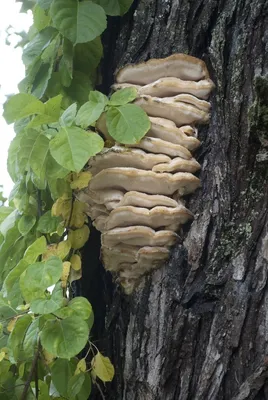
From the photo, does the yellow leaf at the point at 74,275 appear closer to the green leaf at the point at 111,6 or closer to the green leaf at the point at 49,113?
the green leaf at the point at 49,113

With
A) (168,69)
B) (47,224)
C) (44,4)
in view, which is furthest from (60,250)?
(44,4)

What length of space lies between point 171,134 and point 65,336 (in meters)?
0.55

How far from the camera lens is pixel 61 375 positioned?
1301 millimetres

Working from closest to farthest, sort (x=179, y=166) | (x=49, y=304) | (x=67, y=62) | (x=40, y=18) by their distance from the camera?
(x=49, y=304)
(x=179, y=166)
(x=67, y=62)
(x=40, y=18)

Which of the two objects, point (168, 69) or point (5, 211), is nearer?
point (168, 69)

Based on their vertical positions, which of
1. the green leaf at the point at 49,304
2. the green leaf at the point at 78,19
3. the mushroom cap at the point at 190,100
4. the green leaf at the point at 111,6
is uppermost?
the green leaf at the point at 111,6

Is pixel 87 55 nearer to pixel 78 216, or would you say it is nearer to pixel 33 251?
pixel 78 216

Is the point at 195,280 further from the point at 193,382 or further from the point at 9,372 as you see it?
the point at 9,372

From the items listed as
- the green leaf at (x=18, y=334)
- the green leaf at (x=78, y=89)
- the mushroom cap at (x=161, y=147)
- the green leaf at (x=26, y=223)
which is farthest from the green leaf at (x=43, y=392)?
the green leaf at (x=78, y=89)

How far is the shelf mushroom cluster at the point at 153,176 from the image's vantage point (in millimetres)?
1229

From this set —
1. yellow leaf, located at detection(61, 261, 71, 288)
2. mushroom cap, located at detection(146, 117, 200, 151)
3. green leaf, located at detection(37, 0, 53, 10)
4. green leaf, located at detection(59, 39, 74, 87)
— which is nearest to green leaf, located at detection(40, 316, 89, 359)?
yellow leaf, located at detection(61, 261, 71, 288)

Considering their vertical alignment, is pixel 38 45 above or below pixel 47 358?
above

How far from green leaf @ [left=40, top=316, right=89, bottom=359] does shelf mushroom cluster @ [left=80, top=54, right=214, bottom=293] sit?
0.22m

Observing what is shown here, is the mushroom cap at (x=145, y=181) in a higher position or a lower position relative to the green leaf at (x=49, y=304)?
higher
